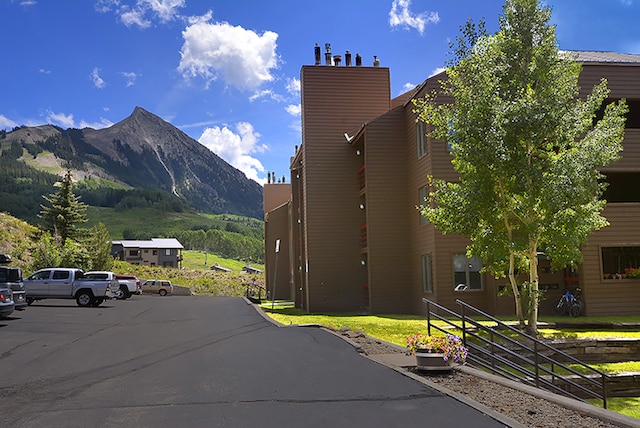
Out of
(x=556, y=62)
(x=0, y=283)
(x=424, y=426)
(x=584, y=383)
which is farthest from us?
(x=0, y=283)

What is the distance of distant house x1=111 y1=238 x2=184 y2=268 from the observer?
11994cm

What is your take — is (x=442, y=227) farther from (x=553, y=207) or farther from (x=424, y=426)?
(x=424, y=426)

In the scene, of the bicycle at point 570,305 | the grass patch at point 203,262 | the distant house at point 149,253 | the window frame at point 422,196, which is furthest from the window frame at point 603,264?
the grass patch at point 203,262

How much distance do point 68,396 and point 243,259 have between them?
6740 inches

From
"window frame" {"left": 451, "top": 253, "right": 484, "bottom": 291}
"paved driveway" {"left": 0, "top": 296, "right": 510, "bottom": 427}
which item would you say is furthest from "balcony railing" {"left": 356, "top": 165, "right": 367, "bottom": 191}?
"paved driveway" {"left": 0, "top": 296, "right": 510, "bottom": 427}

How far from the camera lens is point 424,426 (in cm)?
692

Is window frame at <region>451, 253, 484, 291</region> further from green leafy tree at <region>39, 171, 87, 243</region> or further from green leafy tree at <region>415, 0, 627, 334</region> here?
green leafy tree at <region>39, 171, 87, 243</region>

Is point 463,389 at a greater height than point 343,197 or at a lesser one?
lesser

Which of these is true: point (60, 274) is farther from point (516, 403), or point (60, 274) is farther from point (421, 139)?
point (516, 403)

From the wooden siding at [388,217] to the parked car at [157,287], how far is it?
4395 cm

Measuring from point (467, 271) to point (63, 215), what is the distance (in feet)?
151

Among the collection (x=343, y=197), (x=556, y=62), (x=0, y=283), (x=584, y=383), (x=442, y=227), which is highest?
(x=556, y=62)

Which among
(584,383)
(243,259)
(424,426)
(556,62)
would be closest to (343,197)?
(556,62)

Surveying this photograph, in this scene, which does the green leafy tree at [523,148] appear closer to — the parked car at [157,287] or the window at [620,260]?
the window at [620,260]
